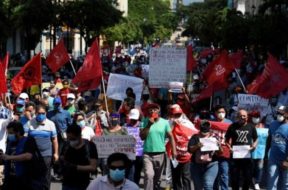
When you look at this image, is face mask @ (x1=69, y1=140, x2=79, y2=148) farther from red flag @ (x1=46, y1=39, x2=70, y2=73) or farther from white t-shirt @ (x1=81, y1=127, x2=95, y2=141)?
red flag @ (x1=46, y1=39, x2=70, y2=73)

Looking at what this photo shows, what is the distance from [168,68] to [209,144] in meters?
7.02

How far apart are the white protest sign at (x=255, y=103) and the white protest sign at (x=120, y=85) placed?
8.51 feet

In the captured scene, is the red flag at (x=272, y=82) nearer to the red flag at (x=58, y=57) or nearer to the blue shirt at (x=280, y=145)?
the blue shirt at (x=280, y=145)

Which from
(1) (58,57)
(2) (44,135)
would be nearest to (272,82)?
(2) (44,135)

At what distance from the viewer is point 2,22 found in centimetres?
4703

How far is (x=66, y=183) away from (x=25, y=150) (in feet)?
2.52

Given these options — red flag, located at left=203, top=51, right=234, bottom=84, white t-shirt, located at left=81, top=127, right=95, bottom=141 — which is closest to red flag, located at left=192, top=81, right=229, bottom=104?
red flag, located at left=203, top=51, right=234, bottom=84

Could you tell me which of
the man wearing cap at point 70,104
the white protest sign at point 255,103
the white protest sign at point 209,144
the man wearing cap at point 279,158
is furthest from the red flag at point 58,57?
the white protest sign at point 209,144

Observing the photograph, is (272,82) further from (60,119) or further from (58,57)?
(58,57)

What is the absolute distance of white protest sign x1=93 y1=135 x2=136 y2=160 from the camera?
10484 mm

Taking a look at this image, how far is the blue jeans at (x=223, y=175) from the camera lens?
11789 mm

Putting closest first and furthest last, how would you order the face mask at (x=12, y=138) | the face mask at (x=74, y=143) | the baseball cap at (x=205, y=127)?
1. the face mask at (x=74, y=143)
2. the face mask at (x=12, y=138)
3. the baseball cap at (x=205, y=127)

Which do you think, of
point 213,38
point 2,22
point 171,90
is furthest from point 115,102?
point 213,38

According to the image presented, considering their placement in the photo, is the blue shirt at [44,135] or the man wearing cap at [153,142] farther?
the man wearing cap at [153,142]
